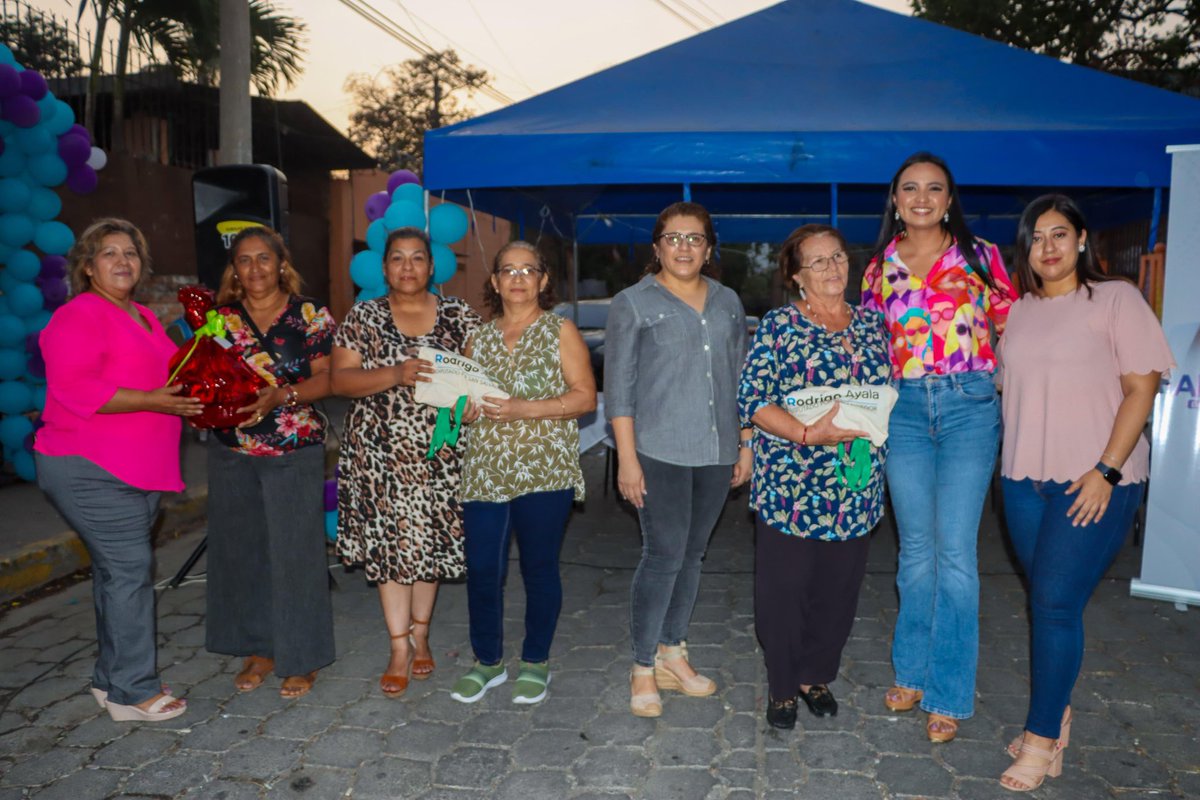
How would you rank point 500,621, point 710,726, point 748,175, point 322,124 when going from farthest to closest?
point 322,124 < point 748,175 < point 500,621 < point 710,726

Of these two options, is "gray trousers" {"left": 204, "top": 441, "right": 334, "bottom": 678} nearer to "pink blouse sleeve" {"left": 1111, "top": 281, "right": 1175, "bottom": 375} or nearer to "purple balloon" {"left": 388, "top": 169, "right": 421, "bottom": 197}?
"pink blouse sleeve" {"left": 1111, "top": 281, "right": 1175, "bottom": 375}

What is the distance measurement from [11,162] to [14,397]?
176cm

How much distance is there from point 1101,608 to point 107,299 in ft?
15.9

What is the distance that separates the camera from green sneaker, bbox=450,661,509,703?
3646 millimetres

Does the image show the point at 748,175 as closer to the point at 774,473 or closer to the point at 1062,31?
the point at 774,473

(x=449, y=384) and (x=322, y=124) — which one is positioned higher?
(x=322, y=124)

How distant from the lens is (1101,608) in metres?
4.73

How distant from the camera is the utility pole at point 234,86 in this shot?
27.4 ft

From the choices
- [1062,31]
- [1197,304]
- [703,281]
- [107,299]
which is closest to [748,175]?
[703,281]

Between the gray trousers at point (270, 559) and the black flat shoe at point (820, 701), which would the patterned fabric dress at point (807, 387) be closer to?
the black flat shoe at point (820, 701)

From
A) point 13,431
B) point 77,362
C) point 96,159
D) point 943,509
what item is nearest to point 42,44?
point 96,159

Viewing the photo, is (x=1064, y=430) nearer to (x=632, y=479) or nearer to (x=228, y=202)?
(x=632, y=479)

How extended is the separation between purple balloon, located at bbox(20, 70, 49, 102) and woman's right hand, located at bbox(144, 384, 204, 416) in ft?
15.5

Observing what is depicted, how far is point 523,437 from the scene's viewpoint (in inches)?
135
